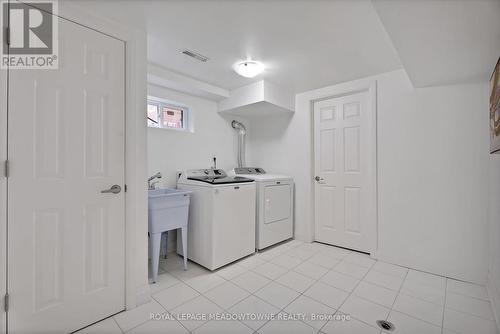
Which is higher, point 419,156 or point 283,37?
point 283,37

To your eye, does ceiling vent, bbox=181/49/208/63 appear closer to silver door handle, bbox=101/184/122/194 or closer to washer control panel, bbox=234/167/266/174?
silver door handle, bbox=101/184/122/194

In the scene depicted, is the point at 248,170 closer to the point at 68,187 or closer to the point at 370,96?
the point at 370,96

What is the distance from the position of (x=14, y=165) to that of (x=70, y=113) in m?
0.43

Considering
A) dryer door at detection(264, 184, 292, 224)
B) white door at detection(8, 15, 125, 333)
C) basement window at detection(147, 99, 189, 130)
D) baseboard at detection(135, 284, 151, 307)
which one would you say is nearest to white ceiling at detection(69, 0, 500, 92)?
white door at detection(8, 15, 125, 333)

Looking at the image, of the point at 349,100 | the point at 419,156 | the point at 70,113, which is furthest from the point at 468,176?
the point at 70,113

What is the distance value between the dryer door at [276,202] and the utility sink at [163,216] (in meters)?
1.06

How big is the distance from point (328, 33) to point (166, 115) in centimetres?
212

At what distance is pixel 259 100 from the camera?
291 cm

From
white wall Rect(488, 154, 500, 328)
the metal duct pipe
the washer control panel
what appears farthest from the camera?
the metal duct pipe

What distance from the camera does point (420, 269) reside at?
2.41 m

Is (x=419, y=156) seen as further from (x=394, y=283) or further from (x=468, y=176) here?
(x=394, y=283)

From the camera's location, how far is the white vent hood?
2.91m

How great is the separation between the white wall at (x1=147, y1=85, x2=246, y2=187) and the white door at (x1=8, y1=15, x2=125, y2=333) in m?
1.05

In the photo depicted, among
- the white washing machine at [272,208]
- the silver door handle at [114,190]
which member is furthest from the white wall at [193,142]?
the silver door handle at [114,190]
